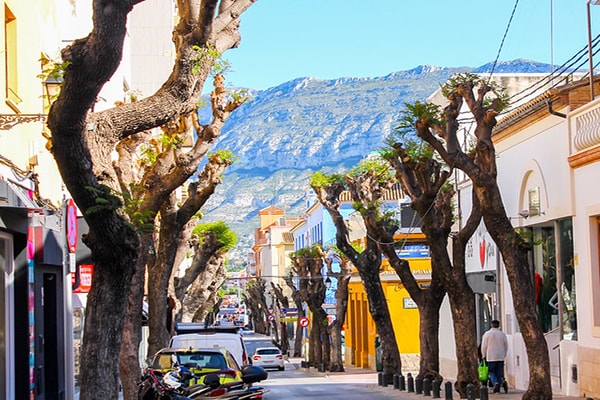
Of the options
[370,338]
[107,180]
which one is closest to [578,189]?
[107,180]

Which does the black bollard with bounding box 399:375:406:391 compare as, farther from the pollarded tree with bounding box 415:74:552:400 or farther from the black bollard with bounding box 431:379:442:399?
the pollarded tree with bounding box 415:74:552:400

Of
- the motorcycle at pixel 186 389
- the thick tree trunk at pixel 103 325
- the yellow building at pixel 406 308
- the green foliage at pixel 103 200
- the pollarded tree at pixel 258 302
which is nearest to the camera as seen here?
the green foliage at pixel 103 200

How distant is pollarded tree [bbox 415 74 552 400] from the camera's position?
19.5 metres

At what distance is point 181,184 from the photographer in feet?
62.8

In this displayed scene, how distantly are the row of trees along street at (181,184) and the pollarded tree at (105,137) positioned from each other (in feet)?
0.05

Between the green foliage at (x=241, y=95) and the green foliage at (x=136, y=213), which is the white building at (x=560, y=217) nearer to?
the green foliage at (x=241, y=95)

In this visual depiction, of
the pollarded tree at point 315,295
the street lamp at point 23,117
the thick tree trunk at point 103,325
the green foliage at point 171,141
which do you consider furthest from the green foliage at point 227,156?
the pollarded tree at point 315,295

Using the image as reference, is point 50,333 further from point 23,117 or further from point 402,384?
point 402,384

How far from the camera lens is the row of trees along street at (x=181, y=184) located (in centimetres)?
1061

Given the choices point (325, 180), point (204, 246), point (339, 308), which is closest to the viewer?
point (325, 180)

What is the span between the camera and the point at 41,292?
18.9m

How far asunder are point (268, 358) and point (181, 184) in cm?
3918

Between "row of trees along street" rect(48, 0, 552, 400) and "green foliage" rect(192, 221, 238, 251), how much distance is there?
1090cm

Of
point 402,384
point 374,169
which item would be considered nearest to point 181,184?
point 402,384
